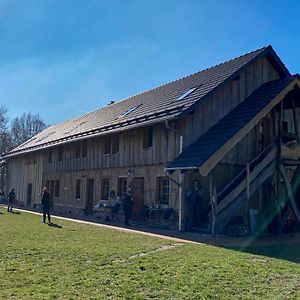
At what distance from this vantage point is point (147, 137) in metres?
19.4

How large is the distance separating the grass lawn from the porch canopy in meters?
3.76

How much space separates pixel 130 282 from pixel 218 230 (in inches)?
330

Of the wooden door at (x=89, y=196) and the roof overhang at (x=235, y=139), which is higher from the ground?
the roof overhang at (x=235, y=139)

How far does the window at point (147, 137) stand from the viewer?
752 inches

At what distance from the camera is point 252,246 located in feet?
39.7

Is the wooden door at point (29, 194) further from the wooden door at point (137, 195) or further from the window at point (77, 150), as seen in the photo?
the wooden door at point (137, 195)

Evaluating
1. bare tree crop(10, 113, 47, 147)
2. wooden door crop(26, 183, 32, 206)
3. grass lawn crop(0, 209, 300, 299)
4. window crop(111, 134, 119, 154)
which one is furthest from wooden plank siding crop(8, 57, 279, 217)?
bare tree crop(10, 113, 47, 147)

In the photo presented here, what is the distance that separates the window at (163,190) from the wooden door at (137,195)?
1.15 m

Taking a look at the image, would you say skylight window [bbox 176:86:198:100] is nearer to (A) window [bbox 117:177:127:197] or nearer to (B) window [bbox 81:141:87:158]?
(A) window [bbox 117:177:127:197]

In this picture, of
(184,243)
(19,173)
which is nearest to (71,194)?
(19,173)

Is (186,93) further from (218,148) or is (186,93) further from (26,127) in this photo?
(26,127)

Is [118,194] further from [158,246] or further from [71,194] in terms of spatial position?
[158,246]

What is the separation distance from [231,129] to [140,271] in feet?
30.8

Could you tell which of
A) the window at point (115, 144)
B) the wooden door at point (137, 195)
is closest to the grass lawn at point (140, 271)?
the wooden door at point (137, 195)
